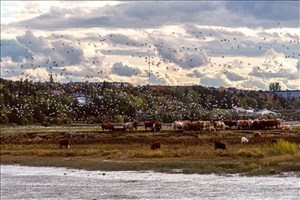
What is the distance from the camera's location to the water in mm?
41031

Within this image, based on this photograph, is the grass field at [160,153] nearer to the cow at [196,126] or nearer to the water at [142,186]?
the water at [142,186]

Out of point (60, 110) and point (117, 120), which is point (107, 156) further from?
point (60, 110)

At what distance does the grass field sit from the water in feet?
10.2

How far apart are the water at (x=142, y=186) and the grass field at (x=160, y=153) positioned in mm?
3108

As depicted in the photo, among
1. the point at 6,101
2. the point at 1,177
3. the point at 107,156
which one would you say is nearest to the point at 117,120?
the point at 6,101

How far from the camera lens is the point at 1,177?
178ft

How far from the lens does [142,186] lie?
45.3 m

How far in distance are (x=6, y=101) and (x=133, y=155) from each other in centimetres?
12368

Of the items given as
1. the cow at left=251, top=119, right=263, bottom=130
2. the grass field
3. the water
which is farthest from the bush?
the cow at left=251, top=119, right=263, bottom=130

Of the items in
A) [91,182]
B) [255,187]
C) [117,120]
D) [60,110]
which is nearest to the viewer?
[255,187]

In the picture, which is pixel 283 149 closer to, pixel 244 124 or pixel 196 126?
pixel 196 126

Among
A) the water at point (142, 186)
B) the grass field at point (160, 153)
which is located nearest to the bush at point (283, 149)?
the grass field at point (160, 153)

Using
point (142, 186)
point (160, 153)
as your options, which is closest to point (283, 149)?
point (160, 153)

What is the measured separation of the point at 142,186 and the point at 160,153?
18849 millimetres
